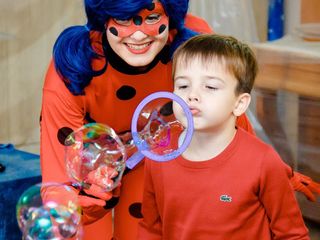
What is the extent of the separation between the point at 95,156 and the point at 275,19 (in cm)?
265

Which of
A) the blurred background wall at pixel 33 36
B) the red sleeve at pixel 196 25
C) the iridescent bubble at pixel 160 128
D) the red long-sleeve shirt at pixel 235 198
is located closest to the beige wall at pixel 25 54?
the blurred background wall at pixel 33 36

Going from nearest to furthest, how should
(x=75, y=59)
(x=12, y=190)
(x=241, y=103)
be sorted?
(x=241, y=103) < (x=75, y=59) < (x=12, y=190)

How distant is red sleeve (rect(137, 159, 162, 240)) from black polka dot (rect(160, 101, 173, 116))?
0.14 meters

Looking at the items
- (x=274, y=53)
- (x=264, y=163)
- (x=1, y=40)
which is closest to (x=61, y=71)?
(x=264, y=163)

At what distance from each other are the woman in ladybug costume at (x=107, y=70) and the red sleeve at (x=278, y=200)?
35 cm

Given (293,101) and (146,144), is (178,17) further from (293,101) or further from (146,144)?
(293,101)

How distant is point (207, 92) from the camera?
1.89 m

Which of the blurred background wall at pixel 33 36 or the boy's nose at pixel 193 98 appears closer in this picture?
the boy's nose at pixel 193 98

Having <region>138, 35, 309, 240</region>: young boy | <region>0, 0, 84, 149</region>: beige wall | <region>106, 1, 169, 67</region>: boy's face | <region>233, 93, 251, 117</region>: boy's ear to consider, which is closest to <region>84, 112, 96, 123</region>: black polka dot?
<region>106, 1, 169, 67</region>: boy's face

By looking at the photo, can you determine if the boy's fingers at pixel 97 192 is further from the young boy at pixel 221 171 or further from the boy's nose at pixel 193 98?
the boy's nose at pixel 193 98

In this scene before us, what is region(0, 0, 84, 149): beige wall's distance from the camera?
399 cm

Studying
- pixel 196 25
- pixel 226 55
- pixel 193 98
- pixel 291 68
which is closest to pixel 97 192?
pixel 193 98

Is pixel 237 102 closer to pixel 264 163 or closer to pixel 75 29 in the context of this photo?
pixel 264 163

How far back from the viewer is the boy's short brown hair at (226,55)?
6.38 ft
